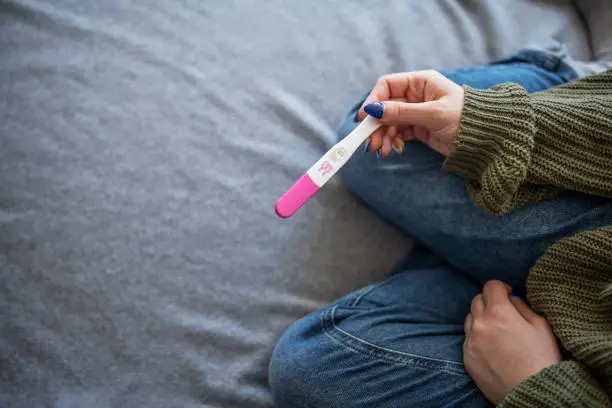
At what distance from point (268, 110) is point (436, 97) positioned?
264 mm

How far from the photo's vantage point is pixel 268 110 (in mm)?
756

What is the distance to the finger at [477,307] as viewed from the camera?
63 cm

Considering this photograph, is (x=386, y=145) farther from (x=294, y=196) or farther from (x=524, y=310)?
(x=524, y=310)

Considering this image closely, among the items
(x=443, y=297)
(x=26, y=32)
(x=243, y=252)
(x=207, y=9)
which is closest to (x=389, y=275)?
(x=443, y=297)

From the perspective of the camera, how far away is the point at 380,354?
61 centimetres

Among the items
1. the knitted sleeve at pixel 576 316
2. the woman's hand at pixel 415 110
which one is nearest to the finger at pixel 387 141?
the woman's hand at pixel 415 110

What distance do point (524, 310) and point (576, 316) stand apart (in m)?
0.06

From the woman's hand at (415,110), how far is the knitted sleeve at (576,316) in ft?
0.58

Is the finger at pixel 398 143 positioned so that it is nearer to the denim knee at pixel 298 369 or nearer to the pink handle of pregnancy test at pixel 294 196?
the pink handle of pregnancy test at pixel 294 196

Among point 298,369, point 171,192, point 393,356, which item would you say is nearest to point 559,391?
point 393,356

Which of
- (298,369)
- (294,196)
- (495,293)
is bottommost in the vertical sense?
(298,369)

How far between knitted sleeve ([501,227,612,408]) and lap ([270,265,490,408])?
94 mm

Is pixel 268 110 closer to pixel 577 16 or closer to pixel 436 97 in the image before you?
pixel 436 97

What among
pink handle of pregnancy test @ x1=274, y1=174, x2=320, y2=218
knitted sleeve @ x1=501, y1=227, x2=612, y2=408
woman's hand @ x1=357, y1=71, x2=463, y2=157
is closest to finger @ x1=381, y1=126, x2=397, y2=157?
woman's hand @ x1=357, y1=71, x2=463, y2=157
